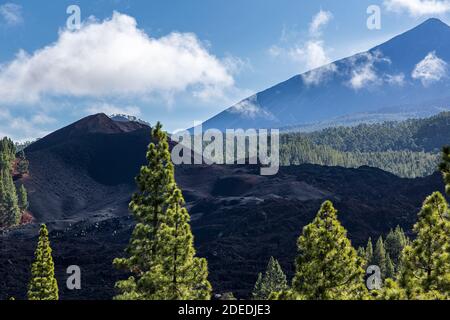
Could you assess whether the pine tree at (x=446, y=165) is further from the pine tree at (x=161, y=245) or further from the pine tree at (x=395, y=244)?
the pine tree at (x=395, y=244)

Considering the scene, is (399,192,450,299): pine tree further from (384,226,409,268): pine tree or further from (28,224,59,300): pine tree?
(384,226,409,268): pine tree

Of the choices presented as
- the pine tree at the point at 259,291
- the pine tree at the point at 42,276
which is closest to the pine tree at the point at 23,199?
the pine tree at the point at 259,291

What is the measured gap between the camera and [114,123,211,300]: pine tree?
22.6 m

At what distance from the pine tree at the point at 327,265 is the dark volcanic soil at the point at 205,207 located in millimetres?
44627

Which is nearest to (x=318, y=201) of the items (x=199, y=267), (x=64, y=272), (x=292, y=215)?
(x=292, y=215)

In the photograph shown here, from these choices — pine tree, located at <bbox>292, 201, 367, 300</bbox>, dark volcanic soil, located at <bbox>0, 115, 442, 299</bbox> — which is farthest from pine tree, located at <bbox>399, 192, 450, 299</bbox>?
dark volcanic soil, located at <bbox>0, 115, 442, 299</bbox>

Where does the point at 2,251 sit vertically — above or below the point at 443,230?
below

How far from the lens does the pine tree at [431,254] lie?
64.8 feet

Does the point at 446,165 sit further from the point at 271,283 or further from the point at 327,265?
the point at 271,283

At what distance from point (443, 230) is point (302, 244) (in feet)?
17.8

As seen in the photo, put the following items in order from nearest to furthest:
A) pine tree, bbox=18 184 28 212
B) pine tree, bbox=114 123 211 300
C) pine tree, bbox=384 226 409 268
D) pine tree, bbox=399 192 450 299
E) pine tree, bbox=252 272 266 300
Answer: pine tree, bbox=399 192 450 299 → pine tree, bbox=114 123 211 300 → pine tree, bbox=252 272 266 300 → pine tree, bbox=384 226 409 268 → pine tree, bbox=18 184 28 212

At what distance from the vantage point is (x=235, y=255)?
88.6 m

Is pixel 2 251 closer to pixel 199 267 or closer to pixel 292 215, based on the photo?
pixel 292 215

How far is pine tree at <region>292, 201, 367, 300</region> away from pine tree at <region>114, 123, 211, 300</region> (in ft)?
13.7
